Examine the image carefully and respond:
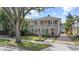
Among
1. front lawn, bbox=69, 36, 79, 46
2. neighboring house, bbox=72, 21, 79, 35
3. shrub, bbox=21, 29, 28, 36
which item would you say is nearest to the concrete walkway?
front lawn, bbox=69, 36, 79, 46

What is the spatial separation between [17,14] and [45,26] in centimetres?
52

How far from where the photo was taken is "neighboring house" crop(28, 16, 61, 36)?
14.2ft

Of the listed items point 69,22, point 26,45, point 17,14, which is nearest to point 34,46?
point 26,45

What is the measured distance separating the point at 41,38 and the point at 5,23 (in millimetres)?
667

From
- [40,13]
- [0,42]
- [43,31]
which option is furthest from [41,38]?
[0,42]

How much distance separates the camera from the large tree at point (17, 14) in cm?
430

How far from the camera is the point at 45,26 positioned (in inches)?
171

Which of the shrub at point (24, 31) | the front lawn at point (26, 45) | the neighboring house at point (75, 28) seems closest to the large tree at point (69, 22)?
the neighboring house at point (75, 28)

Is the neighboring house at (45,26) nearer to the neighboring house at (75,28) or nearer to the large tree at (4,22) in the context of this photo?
the neighboring house at (75,28)

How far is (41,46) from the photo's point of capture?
14.3ft

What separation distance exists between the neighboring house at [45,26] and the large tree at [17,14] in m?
0.18
